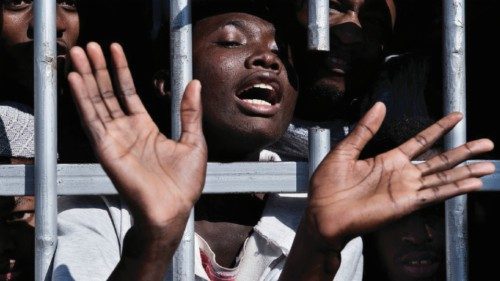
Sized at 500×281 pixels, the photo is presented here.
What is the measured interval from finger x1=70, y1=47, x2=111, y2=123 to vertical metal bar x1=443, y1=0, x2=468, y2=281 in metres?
0.63

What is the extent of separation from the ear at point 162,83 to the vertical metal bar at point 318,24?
0.59 metres

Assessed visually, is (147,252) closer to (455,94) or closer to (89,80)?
(89,80)

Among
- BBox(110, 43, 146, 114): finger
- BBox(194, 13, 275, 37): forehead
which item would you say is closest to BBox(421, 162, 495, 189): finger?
BBox(110, 43, 146, 114): finger

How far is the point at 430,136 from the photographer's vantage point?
159 centimetres

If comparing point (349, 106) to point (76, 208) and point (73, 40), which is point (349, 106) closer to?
point (73, 40)

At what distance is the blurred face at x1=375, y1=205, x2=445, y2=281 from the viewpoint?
211cm

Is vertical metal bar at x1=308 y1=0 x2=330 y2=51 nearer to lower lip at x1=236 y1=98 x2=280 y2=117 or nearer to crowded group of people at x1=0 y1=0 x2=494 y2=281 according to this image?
crowded group of people at x1=0 y1=0 x2=494 y2=281

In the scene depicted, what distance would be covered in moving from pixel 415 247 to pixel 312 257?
603 mm

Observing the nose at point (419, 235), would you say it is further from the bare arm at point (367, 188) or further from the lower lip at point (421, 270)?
the bare arm at point (367, 188)

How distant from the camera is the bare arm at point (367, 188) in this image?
155cm

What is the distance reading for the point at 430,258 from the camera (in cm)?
212

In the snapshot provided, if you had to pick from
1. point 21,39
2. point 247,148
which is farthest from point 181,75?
point 21,39

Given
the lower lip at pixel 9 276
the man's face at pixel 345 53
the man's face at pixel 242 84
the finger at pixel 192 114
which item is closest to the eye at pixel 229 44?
the man's face at pixel 242 84

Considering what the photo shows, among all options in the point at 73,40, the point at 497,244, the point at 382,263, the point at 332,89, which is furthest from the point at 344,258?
the point at 73,40
